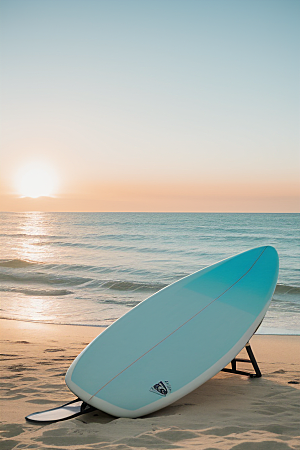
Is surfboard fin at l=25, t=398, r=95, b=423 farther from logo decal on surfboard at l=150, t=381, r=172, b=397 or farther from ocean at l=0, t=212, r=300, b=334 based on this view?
ocean at l=0, t=212, r=300, b=334

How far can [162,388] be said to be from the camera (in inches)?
104

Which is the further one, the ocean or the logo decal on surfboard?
the ocean

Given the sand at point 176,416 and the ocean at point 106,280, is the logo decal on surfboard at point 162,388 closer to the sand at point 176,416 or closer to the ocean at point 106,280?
the sand at point 176,416

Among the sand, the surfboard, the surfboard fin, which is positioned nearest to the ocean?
the sand

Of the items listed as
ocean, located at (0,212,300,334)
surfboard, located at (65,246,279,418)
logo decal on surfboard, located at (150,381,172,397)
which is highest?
surfboard, located at (65,246,279,418)

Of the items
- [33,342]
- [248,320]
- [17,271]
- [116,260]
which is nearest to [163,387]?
[248,320]

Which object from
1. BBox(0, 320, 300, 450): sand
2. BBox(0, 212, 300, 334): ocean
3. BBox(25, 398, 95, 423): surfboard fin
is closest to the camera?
BBox(0, 320, 300, 450): sand

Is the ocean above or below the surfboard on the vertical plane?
below

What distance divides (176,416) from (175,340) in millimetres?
507

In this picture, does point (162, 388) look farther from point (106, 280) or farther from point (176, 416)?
point (106, 280)

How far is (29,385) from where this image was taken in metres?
3.31

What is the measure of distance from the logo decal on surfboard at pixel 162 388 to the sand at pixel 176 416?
145 millimetres

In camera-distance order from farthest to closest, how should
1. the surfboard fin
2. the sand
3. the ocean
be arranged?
the ocean → the surfboard fin → the sand

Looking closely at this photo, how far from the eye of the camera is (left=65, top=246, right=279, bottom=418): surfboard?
2.62 m
